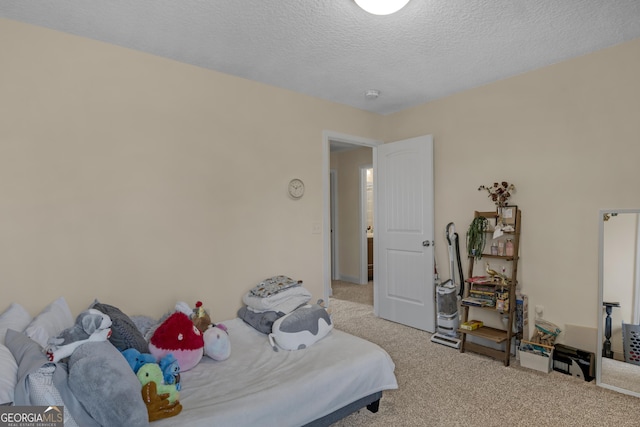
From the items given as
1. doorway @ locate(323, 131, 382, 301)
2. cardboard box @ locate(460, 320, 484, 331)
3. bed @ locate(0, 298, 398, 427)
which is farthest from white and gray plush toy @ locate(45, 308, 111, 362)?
doorway @ locate(323, 131, 382, 301)

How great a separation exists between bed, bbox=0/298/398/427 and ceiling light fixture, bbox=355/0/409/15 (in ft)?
6.97

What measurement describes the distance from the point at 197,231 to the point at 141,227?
44 cm

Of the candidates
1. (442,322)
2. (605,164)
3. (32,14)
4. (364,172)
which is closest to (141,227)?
(32,14)

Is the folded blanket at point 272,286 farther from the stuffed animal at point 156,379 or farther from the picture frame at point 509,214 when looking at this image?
the picture frame at point 509,214

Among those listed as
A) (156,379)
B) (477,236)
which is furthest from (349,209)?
(156,379)

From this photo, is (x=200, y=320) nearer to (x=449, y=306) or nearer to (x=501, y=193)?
(x=449, y=306)

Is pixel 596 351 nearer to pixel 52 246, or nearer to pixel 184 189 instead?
pixel 184 189

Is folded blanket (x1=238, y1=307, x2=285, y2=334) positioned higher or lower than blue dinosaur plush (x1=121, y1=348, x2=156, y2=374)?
lower

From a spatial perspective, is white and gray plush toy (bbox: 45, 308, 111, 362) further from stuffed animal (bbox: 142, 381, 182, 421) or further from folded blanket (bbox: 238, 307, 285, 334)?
folded blanket (bbox: 238, 307, 285, 334)

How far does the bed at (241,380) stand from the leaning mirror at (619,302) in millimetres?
1839

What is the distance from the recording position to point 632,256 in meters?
2.59

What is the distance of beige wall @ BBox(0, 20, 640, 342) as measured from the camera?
2.31 m

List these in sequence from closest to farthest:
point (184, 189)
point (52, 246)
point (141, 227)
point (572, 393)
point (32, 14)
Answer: point (32, 14) < point (52, 246) < point (572, 393) < point (141, 227) < point (184, 189)

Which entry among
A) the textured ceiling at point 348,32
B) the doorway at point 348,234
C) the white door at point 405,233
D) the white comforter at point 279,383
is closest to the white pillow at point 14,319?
the white comforter at point 279,383
